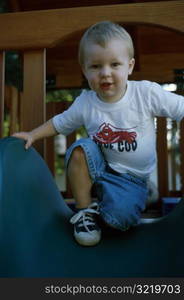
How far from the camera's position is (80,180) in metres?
1.32

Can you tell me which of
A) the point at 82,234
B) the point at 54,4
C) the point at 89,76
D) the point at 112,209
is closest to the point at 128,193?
the point at 112,209

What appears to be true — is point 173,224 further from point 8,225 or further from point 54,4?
point 54,4

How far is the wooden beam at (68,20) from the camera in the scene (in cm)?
154

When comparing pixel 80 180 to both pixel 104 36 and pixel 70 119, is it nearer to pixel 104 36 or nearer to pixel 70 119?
pixel 70 119

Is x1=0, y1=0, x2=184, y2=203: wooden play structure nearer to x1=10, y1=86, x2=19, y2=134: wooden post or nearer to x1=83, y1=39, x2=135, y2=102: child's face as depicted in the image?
x1=83, y1=39, x2=135, y2=102: child's face

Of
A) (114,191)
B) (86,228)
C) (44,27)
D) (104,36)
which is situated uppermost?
(44,27)

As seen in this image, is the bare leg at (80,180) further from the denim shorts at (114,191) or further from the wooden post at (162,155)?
the wooden post at (162,155)

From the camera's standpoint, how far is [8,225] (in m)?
1.06

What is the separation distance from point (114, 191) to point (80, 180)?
121mm

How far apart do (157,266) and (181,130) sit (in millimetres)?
1848

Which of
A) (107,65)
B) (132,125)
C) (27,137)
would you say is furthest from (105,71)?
(27,137)

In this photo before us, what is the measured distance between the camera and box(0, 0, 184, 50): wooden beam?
1545 millimetres

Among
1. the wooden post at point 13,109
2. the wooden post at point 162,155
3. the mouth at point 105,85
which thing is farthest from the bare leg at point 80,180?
the wooden post at point 13,109

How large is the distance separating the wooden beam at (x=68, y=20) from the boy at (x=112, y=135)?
0.83ft
